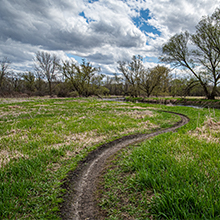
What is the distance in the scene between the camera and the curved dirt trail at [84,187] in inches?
99.1

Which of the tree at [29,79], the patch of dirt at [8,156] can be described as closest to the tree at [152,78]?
the patch of dirt at [8,156]

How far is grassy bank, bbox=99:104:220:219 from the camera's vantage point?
2.13 meters

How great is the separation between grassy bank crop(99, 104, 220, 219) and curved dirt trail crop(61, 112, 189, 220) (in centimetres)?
26

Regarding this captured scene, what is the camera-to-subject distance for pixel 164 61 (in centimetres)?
2509

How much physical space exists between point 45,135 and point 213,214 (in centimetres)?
658

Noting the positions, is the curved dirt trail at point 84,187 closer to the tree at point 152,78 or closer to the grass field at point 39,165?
the grass field at point 39,165

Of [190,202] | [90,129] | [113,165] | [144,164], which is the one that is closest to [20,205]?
[113,165]

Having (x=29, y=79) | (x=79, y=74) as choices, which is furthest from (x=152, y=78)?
(x=29, y=79)

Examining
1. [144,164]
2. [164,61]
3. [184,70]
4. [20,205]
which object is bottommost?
[20,205]

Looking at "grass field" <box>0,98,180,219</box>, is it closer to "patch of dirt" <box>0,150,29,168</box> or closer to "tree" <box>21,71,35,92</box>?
"patch of dirt" <box>0,150,29,168</box>

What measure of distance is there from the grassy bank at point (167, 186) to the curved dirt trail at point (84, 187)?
0.26 m

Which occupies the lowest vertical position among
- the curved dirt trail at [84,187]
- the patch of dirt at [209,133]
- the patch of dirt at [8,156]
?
the curved dirt trail at [84,187]

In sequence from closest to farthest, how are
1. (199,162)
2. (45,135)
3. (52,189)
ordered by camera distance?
(52,189) → (199,162) → (45,135)

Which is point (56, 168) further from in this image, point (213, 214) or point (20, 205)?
point (213, 214)
